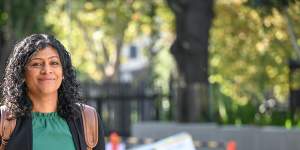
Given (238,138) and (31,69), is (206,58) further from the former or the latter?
(31,69)

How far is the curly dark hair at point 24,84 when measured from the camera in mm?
3641

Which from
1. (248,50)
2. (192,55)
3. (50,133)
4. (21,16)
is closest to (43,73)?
(50,133)

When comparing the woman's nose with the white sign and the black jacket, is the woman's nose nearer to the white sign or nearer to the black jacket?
the black jacket

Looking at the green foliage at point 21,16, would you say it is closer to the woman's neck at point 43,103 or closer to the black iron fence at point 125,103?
the black iron fence at point 125,103

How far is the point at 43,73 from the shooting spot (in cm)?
365

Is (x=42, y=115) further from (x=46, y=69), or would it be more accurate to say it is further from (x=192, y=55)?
(x=192, y=55)

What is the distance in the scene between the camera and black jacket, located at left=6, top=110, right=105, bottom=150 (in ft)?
11.5

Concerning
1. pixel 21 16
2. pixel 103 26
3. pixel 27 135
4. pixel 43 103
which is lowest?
pixel 27 135

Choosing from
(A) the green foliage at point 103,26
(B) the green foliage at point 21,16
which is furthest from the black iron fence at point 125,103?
(B) the green foliage at point 21,16

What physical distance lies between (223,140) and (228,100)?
4.29 metres

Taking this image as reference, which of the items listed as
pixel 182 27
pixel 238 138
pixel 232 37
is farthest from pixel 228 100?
pixel 232 37

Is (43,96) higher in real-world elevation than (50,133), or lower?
higher

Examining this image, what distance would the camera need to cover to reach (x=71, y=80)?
3.79 meters

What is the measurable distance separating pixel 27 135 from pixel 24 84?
28 centimetres
